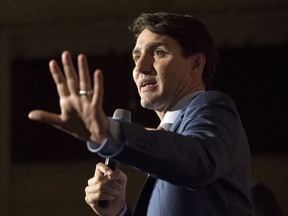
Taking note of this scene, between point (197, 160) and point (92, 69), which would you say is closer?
point (197, 160)

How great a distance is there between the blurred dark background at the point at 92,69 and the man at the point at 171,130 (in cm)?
417

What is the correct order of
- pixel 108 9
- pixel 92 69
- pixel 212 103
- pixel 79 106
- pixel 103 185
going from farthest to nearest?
1. pixel 92 69
2. pixel 108 9
3. pixel 103 185
4. pixel 212 103
5. pixel 79 106

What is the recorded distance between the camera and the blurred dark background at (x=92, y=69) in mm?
6113

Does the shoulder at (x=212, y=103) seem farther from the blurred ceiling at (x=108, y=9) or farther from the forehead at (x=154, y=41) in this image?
the blurred ceiling at (x=108, y=9)

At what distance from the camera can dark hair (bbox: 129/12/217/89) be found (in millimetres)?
1763

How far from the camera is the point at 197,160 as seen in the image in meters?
1.31

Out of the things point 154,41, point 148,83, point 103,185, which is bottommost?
point 103,185

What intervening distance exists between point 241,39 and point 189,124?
505 centimetres

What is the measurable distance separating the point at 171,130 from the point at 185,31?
0.31m

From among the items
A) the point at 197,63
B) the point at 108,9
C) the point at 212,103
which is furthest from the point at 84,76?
the point at 108,9

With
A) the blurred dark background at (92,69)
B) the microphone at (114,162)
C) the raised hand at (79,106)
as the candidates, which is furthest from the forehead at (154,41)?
the blurred dark background at (92,69)

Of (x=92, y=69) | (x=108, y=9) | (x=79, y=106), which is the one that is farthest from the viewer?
(x=92, y=69)

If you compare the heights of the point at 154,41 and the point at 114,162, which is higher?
the point at 154,41

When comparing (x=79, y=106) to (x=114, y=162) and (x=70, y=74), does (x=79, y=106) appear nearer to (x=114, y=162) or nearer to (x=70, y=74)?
(x=70, y=74)
